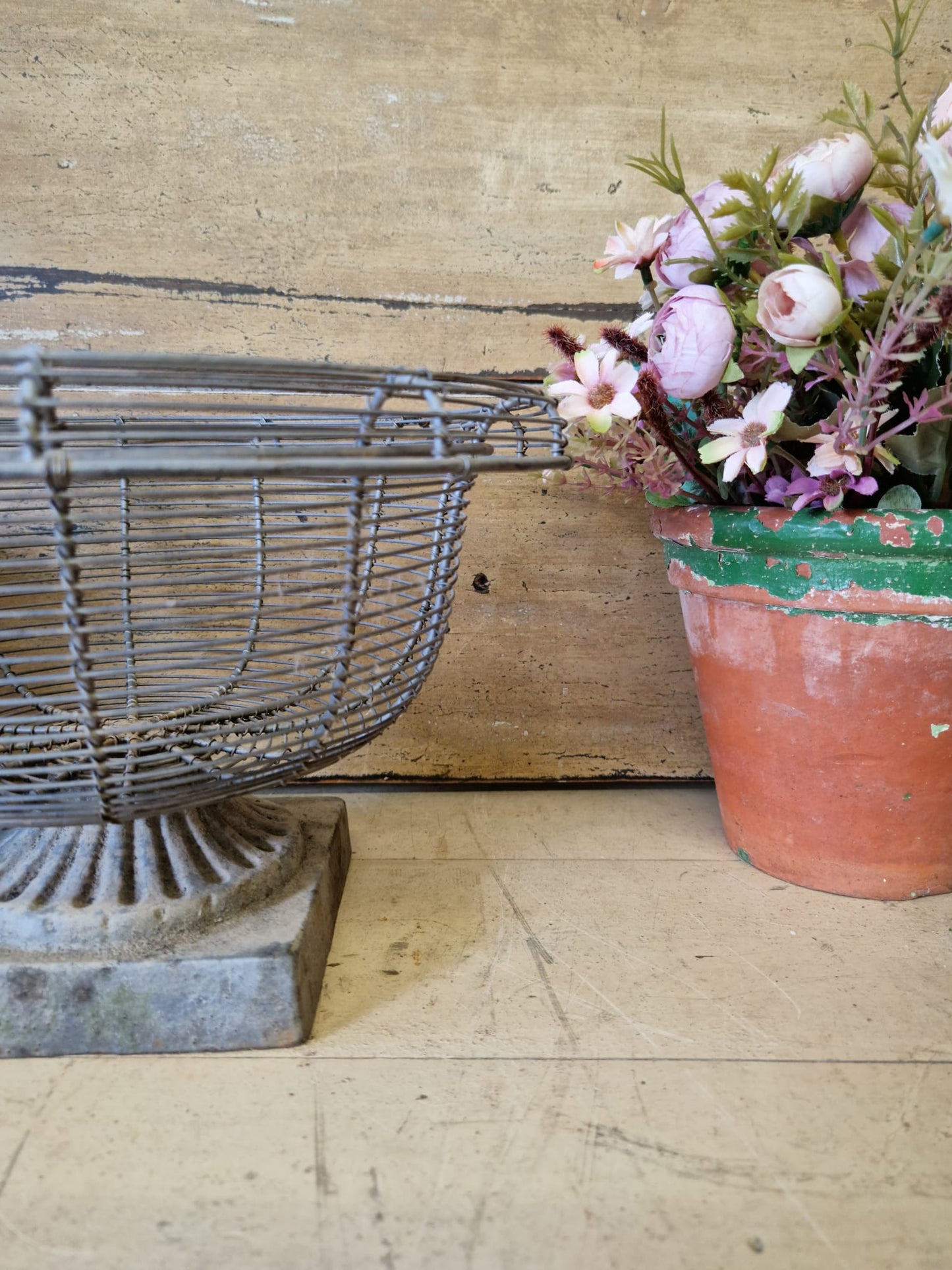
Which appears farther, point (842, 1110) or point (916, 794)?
point (916, 794)

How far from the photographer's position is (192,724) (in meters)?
0.49

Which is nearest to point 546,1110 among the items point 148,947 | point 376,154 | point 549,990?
point 549,990

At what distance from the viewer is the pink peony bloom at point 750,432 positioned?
0.59 m

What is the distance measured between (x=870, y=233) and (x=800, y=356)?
0.16 metres

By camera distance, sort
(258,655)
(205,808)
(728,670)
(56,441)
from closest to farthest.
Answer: (56,441)
(258,655)
(205,808)
(728,670)

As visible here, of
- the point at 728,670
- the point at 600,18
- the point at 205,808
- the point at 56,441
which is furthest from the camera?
the point at 600,18

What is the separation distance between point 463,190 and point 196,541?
45 cm

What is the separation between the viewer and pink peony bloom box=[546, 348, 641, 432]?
604 mm

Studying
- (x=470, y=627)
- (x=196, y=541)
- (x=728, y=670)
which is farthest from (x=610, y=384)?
(x=196, y=541)

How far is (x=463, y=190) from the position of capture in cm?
87

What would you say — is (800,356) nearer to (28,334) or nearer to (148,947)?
(148,947)

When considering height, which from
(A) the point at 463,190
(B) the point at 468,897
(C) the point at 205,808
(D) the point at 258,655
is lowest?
(B) the point at 468,897

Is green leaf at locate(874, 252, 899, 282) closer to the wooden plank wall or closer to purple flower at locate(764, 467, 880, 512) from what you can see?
purple flower at locate(764, 467, 880, 512)

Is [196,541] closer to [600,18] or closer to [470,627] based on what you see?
[470,627]
